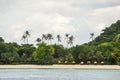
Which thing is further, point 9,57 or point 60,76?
point 9,57

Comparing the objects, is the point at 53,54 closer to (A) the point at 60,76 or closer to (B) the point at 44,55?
Answer: (B) the point at 44,55

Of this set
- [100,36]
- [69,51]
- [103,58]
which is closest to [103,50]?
[103,58]

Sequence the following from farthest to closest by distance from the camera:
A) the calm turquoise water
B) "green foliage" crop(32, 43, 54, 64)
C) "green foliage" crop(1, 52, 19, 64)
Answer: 1. "green foliage" crop(1, 52, 19, 64)
2. "green foliage" crop(32, 43, 54, 64)
3. the calm turquoise water

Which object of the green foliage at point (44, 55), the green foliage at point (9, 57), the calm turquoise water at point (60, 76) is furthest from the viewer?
the green foliage at point (9, 57)

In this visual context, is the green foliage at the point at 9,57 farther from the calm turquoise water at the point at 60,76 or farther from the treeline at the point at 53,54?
the calm turquoise water at the point at 60,76

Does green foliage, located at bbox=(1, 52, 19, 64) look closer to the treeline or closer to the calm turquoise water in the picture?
the treeline

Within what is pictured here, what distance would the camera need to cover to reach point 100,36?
177m

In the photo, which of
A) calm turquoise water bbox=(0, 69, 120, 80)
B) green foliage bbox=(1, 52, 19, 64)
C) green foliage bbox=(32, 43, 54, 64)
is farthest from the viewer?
green foliage bbox=(1, 52, 19, 64)

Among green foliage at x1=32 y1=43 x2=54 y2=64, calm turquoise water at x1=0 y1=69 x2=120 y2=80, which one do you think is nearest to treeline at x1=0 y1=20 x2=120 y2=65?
green foliage at x1=32 y1=43 x2=54 y2=64

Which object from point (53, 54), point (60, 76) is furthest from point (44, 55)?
point (60, 76)

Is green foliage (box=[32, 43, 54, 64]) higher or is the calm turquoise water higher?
green foliage (box=[32, 43, 54, 64])

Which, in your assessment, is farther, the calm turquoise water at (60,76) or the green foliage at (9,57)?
the green foliage at (9,57)

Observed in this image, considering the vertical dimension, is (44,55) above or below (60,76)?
above

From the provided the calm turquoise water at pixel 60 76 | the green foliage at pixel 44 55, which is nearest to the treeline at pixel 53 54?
the green foliage at pixel 44 55
